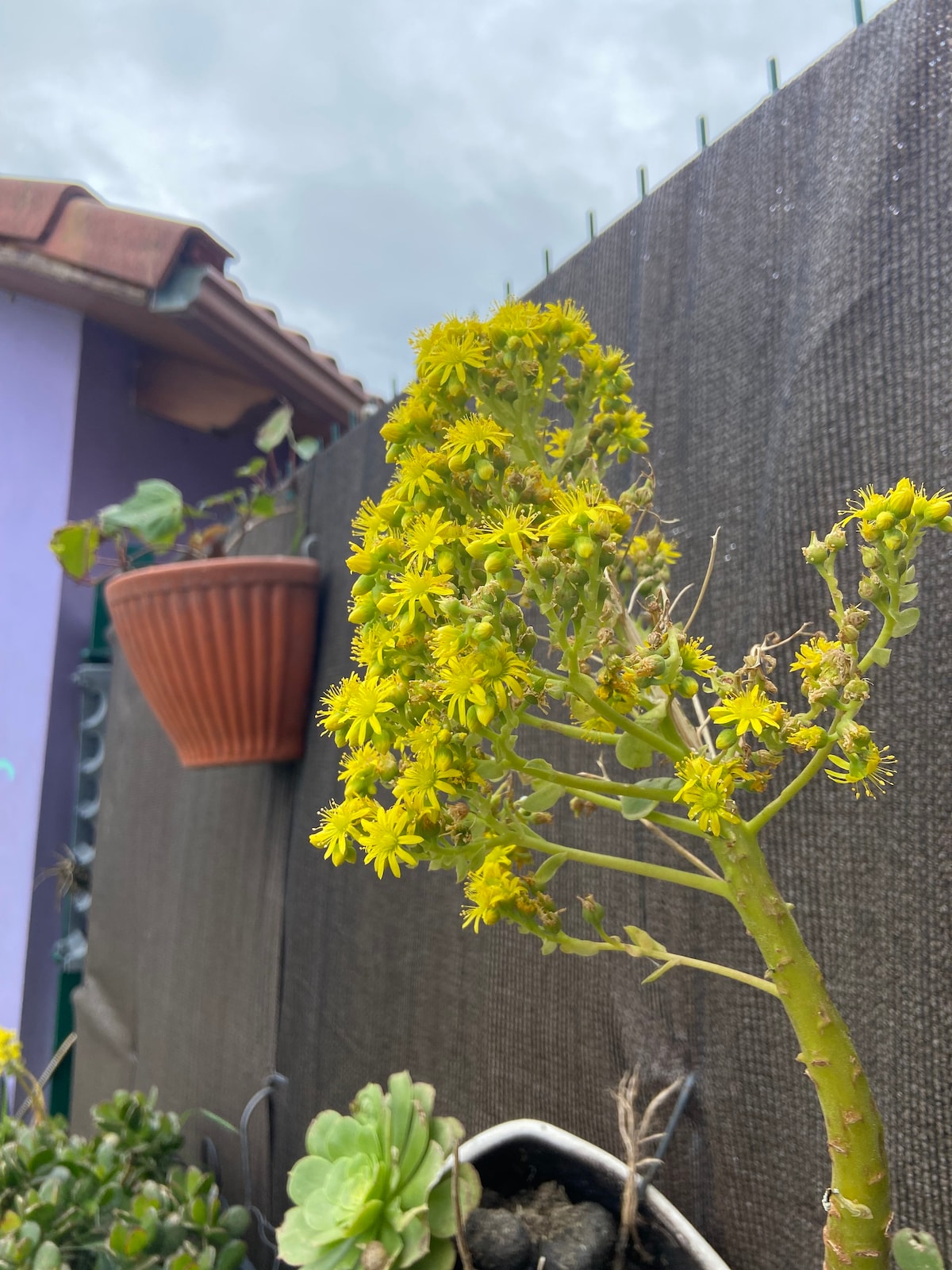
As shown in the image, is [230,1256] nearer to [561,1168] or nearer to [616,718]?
[561,1168]

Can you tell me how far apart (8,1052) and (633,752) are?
1473 millimetres

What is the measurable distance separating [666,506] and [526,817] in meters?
0.40

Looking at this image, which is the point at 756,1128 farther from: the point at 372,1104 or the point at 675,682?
the point at 675,682

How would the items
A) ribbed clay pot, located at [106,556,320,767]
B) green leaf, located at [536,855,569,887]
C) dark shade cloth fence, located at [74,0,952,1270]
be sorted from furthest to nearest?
1. ribbed clay pot, located at [106,556,320,767]
2. dark shade cloth fence, located at [74,0,952,1270]
3. green leaf, located at [536,855,569,887]

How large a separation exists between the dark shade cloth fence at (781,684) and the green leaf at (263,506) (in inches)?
28.6

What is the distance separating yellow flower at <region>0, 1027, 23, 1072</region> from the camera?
1.39 metres

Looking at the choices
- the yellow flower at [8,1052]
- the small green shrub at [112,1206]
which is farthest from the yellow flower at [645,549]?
the yellow flower at [8,1052]

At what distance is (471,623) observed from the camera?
328 mm

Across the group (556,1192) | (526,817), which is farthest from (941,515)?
(556,1192)

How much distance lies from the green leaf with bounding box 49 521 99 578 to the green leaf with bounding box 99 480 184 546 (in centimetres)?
8

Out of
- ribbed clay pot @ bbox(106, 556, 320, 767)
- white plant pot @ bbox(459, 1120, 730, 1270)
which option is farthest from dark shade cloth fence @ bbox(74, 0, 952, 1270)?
ribbed clay pot @ bbox(106, 556, 320, 767)

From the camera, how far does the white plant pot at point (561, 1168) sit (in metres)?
0.46

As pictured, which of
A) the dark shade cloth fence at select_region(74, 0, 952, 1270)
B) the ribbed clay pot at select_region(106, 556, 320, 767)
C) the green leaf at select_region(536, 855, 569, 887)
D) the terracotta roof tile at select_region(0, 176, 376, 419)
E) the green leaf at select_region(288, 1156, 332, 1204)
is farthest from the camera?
the terracotta roof tile at select_region(0, 176, 376, 419)

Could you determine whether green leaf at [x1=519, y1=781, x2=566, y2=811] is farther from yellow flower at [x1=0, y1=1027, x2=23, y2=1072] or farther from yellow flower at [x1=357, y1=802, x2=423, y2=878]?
yellow flower at [x1=0, y1=1027, x2=23, y2=1072]
